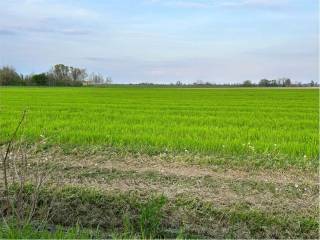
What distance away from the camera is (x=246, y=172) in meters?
8.41

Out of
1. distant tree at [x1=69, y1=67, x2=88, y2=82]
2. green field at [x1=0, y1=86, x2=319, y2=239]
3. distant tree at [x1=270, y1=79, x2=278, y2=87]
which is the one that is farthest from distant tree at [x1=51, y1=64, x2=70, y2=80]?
green field at [x1=0, y1=86, x2=319, y2=239]

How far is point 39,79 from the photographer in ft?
343

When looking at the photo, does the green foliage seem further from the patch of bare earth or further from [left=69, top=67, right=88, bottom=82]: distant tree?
[left=69, top=67, right=88, bottom=82]: distant tree

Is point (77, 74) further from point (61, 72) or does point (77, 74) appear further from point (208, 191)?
point (208, 191)

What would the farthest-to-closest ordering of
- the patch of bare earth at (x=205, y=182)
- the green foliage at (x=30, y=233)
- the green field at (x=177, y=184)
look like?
the patch of bare earth at (x=205, y=182) → the green field at (x=177, y=184) → the green foliage at (x=30, y=233)

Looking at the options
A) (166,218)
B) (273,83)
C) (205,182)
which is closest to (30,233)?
(166,218)

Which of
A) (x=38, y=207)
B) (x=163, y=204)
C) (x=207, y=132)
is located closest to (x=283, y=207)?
(x=163, y=204)

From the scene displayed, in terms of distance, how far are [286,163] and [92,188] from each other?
4.01 metres

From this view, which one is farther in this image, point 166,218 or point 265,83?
point 265,83

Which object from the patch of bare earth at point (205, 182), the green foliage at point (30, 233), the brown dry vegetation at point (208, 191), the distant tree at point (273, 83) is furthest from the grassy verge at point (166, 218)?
the distant tree at point (273, 83)

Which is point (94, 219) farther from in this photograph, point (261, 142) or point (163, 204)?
point (261, 142)

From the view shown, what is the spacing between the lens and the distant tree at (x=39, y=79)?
104500mm

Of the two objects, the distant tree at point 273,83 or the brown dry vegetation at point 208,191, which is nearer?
the brown dry vegetation at point 208,191

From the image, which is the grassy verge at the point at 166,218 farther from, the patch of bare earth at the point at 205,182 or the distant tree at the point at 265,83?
the distant tree at the point at 265,83
